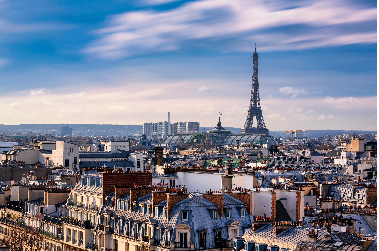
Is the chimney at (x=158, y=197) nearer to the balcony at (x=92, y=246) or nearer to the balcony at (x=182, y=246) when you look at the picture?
the balcony at (x=182, y=246)

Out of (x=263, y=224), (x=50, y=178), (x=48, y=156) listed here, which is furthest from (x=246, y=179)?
(x=48, y=156)

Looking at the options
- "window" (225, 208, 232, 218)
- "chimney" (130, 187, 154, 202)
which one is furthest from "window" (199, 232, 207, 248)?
"chimney" (130, 187, 154, 202)

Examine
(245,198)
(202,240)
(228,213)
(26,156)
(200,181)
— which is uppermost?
(26,156)

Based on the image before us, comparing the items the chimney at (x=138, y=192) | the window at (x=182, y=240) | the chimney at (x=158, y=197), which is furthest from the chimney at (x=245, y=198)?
the window at (x=182, y=240)

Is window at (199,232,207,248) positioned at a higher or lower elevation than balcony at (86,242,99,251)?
higher

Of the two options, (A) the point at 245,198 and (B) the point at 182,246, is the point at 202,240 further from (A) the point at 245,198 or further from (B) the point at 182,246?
(A) the point at 245,198

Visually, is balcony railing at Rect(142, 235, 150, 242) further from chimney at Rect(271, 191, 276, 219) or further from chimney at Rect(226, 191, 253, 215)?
chimney at Rect(271, 191, 276, 219)

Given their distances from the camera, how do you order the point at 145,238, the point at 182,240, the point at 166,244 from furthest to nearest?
the point at 145,238
the point at 166,244
the point at 182,240

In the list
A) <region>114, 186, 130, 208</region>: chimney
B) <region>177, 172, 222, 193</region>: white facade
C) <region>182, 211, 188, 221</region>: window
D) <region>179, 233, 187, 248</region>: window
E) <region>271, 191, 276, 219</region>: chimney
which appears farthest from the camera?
<region>177, 172, 222, 193</region>: white facade

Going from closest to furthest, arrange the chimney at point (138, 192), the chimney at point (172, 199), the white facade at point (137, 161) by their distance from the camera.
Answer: the chimney at point (172, 199) < the chimney at point (138, 192) < the white facade at point (137, 161)

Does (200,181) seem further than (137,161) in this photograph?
No

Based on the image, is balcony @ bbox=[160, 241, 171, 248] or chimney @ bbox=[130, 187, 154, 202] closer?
balcony @ bbox=[160, 241, 171, 248]

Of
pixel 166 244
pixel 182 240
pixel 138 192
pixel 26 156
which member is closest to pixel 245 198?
pixel 182 240
